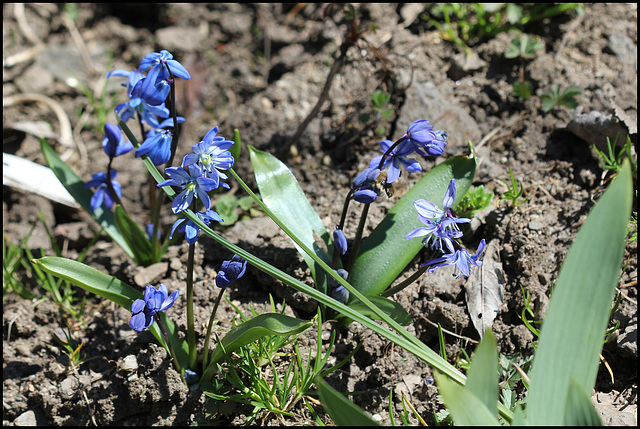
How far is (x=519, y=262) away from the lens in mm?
2463

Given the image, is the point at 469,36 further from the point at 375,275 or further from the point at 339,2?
the point at 375,275

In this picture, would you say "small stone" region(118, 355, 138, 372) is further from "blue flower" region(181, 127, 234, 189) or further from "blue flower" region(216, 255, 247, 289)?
"blue flower" region(181, 127, 234, 189)

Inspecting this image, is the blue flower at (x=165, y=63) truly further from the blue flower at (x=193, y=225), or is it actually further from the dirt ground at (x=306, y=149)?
the dirt ground at (x=306, y=149)

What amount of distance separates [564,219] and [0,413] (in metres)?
2.85

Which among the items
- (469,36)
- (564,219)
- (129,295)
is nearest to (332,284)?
(129,295)

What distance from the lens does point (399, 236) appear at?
2.34 metres

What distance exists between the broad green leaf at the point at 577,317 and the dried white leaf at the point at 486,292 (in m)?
0.81

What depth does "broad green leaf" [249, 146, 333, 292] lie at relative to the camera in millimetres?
2398

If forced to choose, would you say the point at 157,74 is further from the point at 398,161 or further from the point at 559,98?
the point at 559,98

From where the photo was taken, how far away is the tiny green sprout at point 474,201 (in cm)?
257

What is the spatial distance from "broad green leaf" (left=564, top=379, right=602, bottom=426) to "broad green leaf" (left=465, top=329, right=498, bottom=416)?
7.7 inches

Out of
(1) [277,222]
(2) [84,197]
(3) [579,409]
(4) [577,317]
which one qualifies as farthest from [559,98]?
(2) [84,197]

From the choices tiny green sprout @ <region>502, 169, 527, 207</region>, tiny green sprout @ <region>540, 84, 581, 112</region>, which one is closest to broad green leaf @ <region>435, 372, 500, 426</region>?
tiny green sprout @ <region>502, 169, 527, 207</region>

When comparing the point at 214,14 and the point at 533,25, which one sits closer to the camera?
the point at 533,25
